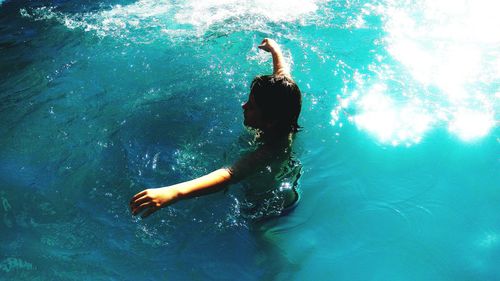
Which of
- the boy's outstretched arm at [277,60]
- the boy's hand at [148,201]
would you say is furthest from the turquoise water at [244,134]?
the boy's hand at [148,201]

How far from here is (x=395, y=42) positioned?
4645 millimetres

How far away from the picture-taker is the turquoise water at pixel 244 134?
2992 mm

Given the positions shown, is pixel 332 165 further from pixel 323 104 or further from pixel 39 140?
pixel 39 140

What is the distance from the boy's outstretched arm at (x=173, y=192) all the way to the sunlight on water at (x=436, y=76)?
1.95 metres

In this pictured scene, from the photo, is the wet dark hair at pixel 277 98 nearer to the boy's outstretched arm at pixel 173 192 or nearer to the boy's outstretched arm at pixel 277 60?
the boy's outstretched arm at pixel 173 192

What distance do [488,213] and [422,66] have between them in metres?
1.83

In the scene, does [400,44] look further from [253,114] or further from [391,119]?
[253,114]

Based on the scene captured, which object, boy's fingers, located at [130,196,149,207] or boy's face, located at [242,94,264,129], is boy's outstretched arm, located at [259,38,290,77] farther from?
boy's fingers, located at [130,196,149,207]

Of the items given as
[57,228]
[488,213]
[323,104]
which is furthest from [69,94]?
[488,213]

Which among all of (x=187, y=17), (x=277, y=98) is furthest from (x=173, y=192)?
(x=187, y=17)

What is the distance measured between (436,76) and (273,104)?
96.6 inches

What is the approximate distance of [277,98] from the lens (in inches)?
98.7

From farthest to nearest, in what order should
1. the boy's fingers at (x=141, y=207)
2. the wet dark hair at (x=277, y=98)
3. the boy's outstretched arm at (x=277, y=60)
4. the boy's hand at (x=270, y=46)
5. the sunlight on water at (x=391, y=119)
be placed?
the sunlight on water at (x=391, y=119)
the boy's hand at (x=270, y=46)
the boy's outstretched arm at (x=277, y=60)
the wet dark hair at (x=277, y=98)
the boy's fingers at (x=141, y=207)

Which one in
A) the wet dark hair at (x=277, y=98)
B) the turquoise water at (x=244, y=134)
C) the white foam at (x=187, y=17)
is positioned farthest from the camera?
the white foam at (x=187, y=17)
